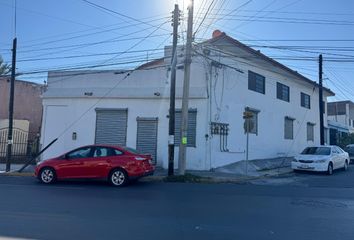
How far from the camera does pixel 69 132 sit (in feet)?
67.0

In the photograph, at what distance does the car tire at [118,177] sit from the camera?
13141mm

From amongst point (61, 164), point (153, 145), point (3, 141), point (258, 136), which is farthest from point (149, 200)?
point (3, 141)

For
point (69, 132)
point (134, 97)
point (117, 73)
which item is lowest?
point (69, 132)

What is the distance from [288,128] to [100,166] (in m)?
16.8

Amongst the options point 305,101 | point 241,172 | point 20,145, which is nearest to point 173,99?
point 241,172

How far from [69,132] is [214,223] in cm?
1500

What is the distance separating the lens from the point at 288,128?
26125mm

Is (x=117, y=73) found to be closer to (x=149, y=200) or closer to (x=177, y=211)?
(x=149, y=200)

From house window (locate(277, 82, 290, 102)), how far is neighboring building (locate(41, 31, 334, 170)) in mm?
3379

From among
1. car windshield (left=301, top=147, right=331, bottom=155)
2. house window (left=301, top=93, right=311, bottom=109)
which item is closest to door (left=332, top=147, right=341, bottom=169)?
car windshield (left=301, top=147, right=331, bottom=155)

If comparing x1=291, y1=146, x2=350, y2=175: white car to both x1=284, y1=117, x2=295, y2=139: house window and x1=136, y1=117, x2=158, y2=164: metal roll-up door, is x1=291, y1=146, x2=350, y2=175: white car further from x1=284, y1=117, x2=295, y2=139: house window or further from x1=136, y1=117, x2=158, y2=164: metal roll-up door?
x1=136, y1=117, x2=158, y2=164: metal roll-up door

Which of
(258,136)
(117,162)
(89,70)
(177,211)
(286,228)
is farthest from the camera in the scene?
(258,136)

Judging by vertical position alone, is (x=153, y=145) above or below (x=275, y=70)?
below

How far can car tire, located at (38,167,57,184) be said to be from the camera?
45.5 feet
